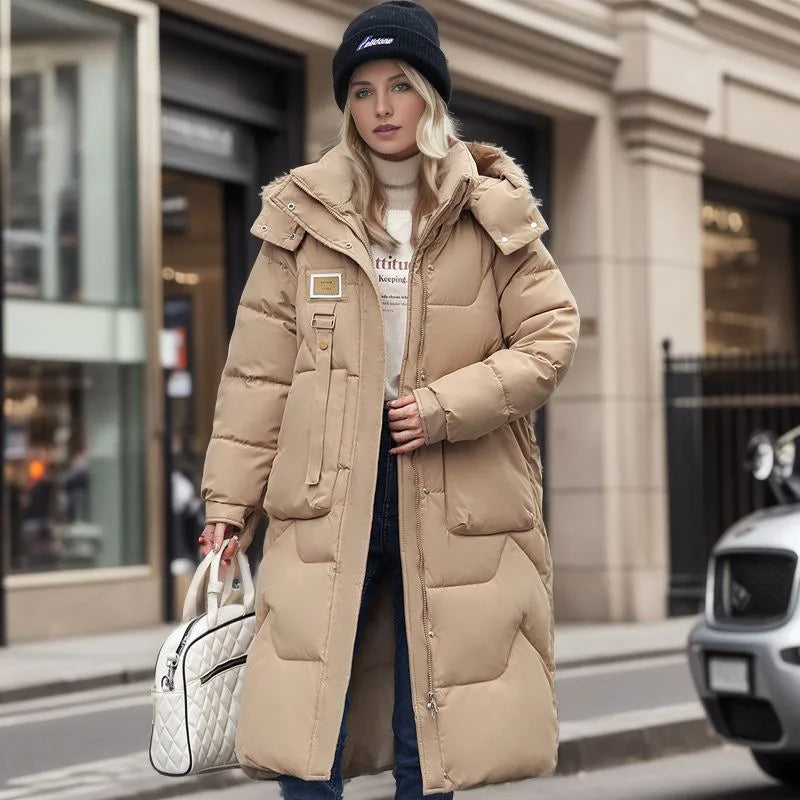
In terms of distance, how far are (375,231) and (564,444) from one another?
11593 mm

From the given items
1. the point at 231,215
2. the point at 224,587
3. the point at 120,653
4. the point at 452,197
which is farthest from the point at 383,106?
the point at 231,215

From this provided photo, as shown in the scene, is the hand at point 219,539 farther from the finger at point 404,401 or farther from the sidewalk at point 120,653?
the sidewalk at point 120,653

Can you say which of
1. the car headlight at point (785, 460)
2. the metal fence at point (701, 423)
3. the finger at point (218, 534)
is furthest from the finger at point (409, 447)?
the metal fence at point (701, 423)

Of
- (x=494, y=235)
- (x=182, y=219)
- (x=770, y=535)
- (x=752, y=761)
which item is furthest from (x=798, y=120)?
(x=494, y=235)

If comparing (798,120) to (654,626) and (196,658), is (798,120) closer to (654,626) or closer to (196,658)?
(654,626)

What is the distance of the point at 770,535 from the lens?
20.7ft

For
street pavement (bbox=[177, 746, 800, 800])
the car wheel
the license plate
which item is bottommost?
street pavement (bbox=[177, 746, 800, 800])

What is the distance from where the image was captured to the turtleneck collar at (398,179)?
3.98 meters

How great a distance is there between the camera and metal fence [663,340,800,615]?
15.3m

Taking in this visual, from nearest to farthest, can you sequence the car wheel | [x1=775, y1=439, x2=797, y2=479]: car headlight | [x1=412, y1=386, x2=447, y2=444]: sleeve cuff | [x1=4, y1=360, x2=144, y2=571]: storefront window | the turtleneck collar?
Answer: [x1=412, y1=386, x2=447, y2=444]: sleeve cuff, the turtleneck collar, the car wheel, [x1=775, y1=439, x2=797, y2=479]: car headlight, [x1=4, y1=360, x2=144, y2=571]: storefront window

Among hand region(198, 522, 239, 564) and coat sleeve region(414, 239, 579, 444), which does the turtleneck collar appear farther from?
hand region(198, 522, 239, 564)

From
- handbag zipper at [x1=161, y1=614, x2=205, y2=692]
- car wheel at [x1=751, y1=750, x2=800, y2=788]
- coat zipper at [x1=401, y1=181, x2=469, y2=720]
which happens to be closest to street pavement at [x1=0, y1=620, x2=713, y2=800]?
car wheel at [x1=751, y1=750, x2=800, y2=788]

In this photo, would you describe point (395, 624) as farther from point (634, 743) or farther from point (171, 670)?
point (634, 743)

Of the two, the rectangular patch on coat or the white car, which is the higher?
the rectangular patch on coat
